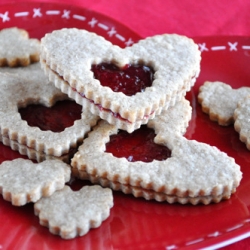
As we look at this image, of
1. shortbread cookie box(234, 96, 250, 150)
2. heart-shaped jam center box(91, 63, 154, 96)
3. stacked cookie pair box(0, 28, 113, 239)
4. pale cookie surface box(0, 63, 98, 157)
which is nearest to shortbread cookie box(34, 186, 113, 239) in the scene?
stacked cookie pair box(0, 28, 113, 239)

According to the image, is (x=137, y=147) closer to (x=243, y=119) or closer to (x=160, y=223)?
(x=160, y=223)

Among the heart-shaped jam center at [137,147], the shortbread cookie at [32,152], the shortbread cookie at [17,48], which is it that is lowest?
the shortbread cookie at [32,152]

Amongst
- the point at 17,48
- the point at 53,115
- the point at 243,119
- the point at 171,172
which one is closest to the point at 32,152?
the point at 53,115

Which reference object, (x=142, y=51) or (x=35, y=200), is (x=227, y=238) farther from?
(x=142, y=51)

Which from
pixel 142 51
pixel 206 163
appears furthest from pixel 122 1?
pixel 206 163

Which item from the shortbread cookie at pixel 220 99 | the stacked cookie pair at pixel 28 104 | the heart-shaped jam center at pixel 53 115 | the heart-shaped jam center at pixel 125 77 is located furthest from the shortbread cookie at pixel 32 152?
the shortbread cookie at pixel 220 99

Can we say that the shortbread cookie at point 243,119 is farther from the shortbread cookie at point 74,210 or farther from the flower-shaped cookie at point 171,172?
the shortbread cookie at point 74,210

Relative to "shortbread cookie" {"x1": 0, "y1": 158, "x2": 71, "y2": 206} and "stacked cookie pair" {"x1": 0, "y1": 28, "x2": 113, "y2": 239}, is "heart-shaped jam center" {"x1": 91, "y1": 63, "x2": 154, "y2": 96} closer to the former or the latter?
"stacked cookie pair" {"x1": 0, "y1": 28, "x2": 113, "y2": 239}
